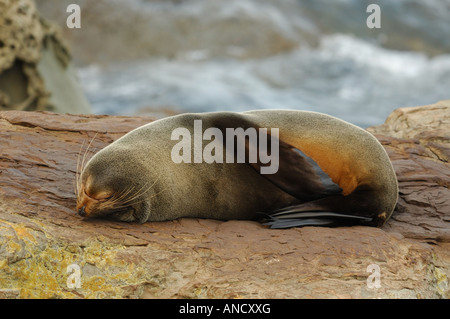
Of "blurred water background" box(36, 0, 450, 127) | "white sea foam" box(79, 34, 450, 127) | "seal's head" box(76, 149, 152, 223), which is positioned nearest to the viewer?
"seal's head" box(76, 149, 152, 223)

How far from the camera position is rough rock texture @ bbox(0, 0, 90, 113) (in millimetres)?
7938

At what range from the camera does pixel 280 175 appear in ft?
13.0

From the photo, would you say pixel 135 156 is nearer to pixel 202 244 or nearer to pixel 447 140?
pixel 202 244

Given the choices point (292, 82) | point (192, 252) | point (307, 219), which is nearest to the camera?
point (192, 252)

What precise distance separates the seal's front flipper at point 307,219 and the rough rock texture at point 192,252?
8 centimetres

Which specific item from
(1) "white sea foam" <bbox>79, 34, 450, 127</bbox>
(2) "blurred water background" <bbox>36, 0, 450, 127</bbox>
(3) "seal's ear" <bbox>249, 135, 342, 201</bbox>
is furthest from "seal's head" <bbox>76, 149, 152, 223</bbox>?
(2) "blurred water background" <bbox>36, 0, 450, 127</bbox>

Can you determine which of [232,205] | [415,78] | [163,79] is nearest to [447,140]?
[232,205]

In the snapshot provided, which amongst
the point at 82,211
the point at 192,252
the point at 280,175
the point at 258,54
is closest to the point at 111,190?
the point at 82,211

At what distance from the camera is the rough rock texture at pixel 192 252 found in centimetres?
314

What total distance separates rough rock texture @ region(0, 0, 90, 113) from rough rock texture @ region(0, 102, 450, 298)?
3.97m

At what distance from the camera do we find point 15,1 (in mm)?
8172

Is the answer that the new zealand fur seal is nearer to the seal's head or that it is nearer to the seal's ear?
the seal's ear

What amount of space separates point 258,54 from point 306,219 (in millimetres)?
13857

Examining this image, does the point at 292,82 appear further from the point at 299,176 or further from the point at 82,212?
the point at 82,212
